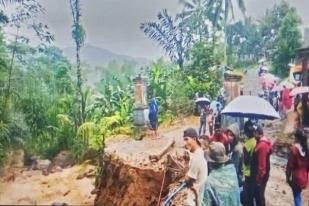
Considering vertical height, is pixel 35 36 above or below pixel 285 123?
above

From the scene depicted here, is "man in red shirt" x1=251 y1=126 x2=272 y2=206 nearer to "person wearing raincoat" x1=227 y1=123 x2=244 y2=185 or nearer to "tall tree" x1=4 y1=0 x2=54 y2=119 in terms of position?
"person wearing raincoat" x1=227 y1=123 x2=244 y2=185

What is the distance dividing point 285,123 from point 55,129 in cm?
119

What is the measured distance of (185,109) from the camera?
248cm

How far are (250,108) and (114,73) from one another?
724 millimetres

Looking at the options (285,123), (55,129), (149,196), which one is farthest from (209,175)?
(55,129)

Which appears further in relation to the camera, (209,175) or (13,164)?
(209,175)

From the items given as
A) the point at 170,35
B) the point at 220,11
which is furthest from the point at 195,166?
the point at 220,11

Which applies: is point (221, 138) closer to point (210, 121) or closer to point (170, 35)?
point (210, 121)

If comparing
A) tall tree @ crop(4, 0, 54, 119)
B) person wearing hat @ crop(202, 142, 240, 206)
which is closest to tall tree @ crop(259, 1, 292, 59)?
person wearing hat @ crop(202, 142, 240, 206)

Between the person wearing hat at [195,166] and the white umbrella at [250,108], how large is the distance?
25 cm

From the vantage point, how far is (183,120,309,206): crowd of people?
2.42 metres

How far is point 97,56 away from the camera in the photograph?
7.89 ft

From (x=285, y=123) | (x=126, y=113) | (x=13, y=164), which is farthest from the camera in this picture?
→ (x=285, y=123)

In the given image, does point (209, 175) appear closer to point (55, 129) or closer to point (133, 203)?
point (133, 203)
